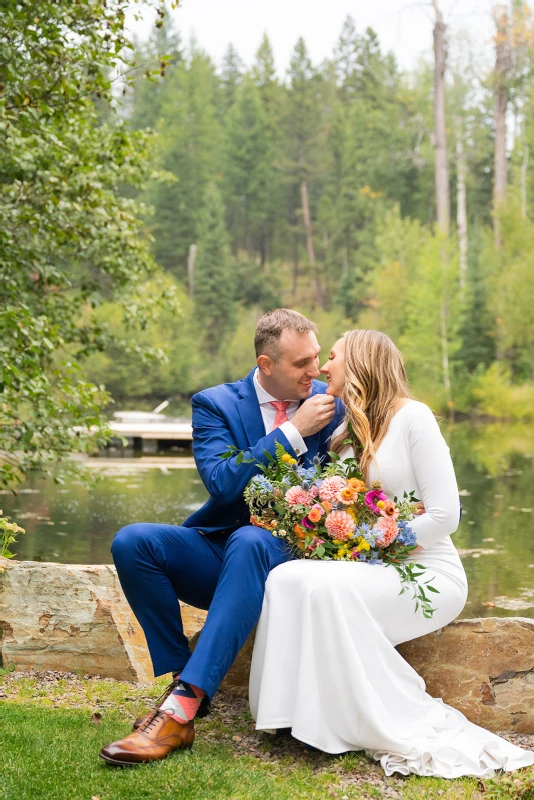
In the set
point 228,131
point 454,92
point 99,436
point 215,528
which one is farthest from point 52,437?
point 228,131

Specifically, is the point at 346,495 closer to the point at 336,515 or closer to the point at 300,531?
the point at 336,515

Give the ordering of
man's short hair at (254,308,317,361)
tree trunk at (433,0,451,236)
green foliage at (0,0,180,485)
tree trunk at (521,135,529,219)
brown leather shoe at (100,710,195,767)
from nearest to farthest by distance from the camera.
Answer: brown leather shoe at (100,710,195,767)
man's short hair at (254,308,317,361)
green foliage at (0,0,180,485)
tree trunk at (433,0,451,236)
tree trunk at (521,135,529,219)

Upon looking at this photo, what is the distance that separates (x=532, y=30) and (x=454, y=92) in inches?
413

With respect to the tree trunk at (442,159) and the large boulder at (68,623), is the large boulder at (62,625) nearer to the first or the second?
the large boulder at (68,623)

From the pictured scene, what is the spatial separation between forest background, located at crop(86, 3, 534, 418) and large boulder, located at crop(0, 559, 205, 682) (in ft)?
87.0

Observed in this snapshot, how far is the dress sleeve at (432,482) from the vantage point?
364 cm

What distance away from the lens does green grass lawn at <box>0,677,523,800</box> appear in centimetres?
310

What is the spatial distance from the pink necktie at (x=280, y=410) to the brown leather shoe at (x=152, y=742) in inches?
53.5

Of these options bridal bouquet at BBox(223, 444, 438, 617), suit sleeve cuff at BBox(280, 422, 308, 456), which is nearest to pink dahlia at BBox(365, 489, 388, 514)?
bridal bouquet at BBox(223, 444, 438, 617)

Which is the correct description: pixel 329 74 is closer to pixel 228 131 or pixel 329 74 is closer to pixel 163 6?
pixel 228 131

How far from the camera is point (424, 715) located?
3.58m

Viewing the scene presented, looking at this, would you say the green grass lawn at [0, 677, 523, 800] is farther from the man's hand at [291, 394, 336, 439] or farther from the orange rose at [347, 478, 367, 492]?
the man's hand at [291, 394, 336, 439]

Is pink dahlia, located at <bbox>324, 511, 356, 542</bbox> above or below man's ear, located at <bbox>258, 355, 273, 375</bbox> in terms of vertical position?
below

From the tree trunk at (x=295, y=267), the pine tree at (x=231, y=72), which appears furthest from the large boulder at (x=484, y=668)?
the pine tree at (x=231, y=72)
